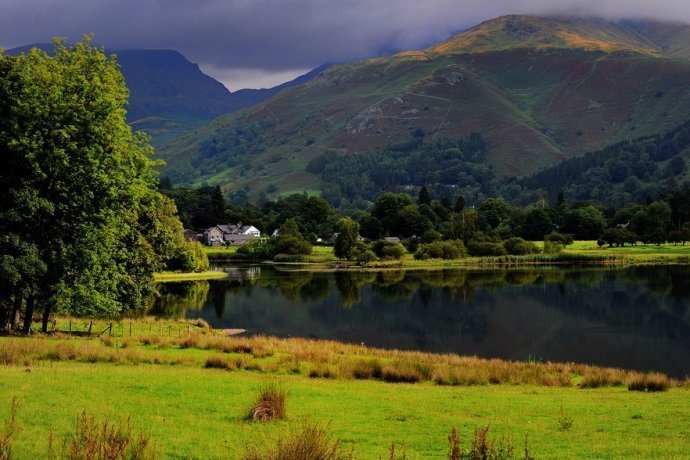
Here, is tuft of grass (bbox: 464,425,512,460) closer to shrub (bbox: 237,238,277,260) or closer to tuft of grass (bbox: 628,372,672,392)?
tuft of grass (bbox: 628,372,672,392)

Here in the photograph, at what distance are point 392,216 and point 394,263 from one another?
47771 mm

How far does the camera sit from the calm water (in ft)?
155

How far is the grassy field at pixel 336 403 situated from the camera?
1397 cm

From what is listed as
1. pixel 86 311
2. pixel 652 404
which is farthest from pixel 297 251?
pixel 652 404

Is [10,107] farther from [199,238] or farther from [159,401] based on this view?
[199,238]

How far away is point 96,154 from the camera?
32406 millimetres

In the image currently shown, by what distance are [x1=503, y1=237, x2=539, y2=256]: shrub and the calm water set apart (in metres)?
27.3

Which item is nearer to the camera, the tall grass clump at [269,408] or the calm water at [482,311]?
the tall grass clump at [269,408]

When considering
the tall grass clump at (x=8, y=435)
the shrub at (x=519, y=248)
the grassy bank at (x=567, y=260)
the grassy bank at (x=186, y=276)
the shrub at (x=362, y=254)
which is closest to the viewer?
the tall grass clump at (x=8, y=435)

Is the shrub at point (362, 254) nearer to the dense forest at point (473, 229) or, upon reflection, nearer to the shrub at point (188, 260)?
the dense forest at point (473, 229)

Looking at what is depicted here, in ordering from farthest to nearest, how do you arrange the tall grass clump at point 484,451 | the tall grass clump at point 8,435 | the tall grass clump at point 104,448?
the tall grass clump at point 484,451 → the tall grass clump at point 8,435 → the tall grass clump at point 104,448

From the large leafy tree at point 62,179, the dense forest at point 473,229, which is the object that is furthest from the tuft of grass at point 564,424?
the dense forest at point 473,229

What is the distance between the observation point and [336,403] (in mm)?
18703

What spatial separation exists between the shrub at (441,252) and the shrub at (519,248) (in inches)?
362
